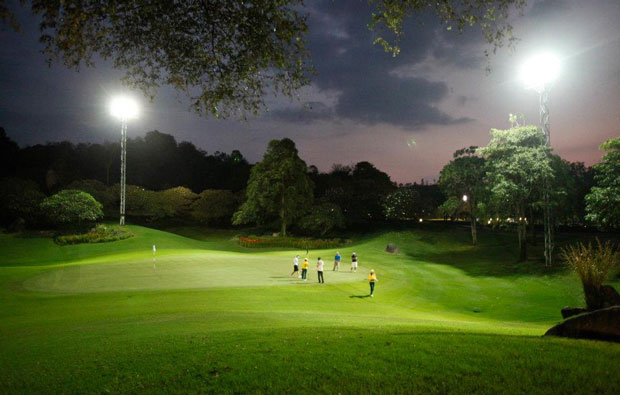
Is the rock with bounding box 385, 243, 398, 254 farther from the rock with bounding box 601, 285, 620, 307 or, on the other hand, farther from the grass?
the rock with bounding box 601, 285, 620, 307

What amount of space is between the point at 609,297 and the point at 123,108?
45256mm

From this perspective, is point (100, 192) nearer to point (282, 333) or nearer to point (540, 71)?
point (540, 71)

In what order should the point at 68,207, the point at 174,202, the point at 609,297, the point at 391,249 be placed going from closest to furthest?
the point at 609,297 → the point at 391,249 → the point at 68,207 → the point at 174,202

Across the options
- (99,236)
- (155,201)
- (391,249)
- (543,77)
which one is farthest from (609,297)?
(155,201)

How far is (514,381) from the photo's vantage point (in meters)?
6.08

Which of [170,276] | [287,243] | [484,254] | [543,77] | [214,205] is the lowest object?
[484,254]

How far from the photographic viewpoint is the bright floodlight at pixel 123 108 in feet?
141

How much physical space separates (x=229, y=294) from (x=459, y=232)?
48.2 m

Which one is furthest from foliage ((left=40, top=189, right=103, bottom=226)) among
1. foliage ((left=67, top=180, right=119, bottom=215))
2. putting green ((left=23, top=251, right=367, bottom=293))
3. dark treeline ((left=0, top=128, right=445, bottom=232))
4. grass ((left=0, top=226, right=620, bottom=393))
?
grass ((left=0, top=226, right=620, bottom=393))

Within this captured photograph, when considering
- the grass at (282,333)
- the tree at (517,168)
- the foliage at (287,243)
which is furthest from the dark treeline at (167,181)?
the grass at (282,333)

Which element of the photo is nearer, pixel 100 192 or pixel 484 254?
pixel 484 254

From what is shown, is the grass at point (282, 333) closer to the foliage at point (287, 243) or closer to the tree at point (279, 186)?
the foliage at point (287, 243)

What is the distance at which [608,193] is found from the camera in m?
26.2

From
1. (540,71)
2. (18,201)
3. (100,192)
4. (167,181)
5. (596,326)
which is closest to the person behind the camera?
(596,326)
